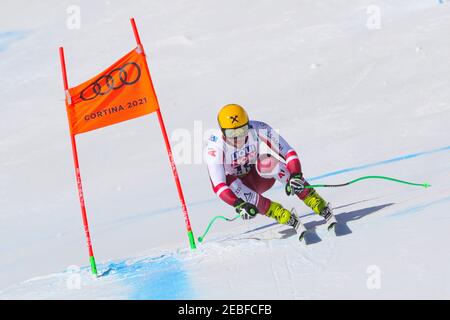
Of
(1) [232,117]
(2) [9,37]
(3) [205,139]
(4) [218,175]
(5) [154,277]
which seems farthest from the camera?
(2) [9,37]

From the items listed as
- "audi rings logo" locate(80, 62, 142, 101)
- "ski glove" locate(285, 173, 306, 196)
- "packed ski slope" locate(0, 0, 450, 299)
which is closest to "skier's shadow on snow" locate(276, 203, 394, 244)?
"packed ski slope" locate(0, 0, 450, 299)

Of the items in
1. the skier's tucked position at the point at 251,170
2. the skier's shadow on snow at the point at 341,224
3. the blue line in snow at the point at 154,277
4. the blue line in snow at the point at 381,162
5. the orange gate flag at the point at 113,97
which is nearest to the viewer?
the blue line in snow at the point at 154,277

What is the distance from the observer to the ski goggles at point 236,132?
20.4ft

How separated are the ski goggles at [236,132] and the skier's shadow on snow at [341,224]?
95 cm

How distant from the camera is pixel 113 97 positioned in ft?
21.7

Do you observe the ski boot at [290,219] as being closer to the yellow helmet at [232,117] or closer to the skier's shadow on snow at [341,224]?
the skier's shadow on snow at [341,224]

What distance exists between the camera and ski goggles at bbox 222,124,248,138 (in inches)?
245

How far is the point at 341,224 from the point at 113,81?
2.36 m

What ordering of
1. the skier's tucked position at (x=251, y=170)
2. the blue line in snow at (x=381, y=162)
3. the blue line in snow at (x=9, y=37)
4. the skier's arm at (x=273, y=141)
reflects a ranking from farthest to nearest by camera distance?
the blue line in snow at (x=9, y=37)
the blue line in snow at (x=381, y=162)
the skier's arm at (x=273, y=141)
the skier's tucked position at (x=251, y=170)

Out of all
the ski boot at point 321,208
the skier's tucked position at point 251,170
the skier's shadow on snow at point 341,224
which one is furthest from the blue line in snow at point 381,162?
the ski boot at point 321,208

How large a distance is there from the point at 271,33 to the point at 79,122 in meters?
12.5

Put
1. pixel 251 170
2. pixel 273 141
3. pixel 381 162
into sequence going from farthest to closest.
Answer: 1. pixel 381 162
2. pixel 251 170
3. pixel 273 141

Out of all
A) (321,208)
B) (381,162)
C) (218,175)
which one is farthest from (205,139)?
(321,208)

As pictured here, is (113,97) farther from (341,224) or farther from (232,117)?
(341,224)
